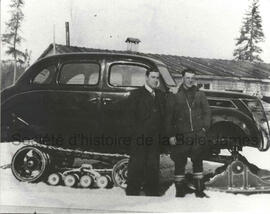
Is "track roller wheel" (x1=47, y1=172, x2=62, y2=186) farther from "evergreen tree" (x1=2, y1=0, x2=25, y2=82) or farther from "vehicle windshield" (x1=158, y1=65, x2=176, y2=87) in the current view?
"vehicle windshield" (x1=158, y1=65, x2=176, y2=87)

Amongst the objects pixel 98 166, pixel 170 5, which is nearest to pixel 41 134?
pixel 98 166

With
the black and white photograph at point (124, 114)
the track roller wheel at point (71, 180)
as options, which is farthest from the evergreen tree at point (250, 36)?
the track roller wheel at point (71, 180)

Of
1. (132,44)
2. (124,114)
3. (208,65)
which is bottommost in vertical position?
(124,114)

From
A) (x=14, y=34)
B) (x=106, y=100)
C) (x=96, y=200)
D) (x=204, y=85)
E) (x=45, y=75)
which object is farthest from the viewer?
(x=14, y=34)

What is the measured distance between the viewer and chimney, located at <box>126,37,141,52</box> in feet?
19.9

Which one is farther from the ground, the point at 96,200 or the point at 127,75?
the point at 127,75

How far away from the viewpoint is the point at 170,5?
6090 millimetres

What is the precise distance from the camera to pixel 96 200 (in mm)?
5746

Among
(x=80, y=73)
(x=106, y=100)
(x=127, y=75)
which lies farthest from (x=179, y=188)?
(x=80, y=73)

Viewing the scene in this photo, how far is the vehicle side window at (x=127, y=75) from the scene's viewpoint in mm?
5688

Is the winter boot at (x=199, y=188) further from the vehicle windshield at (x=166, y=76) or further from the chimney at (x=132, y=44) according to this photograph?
the chimney at (x=132, y=44)

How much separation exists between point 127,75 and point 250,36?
2.33 meters

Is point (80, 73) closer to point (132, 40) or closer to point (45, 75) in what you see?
point (45, 75)

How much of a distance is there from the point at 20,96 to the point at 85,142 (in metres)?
1.35
